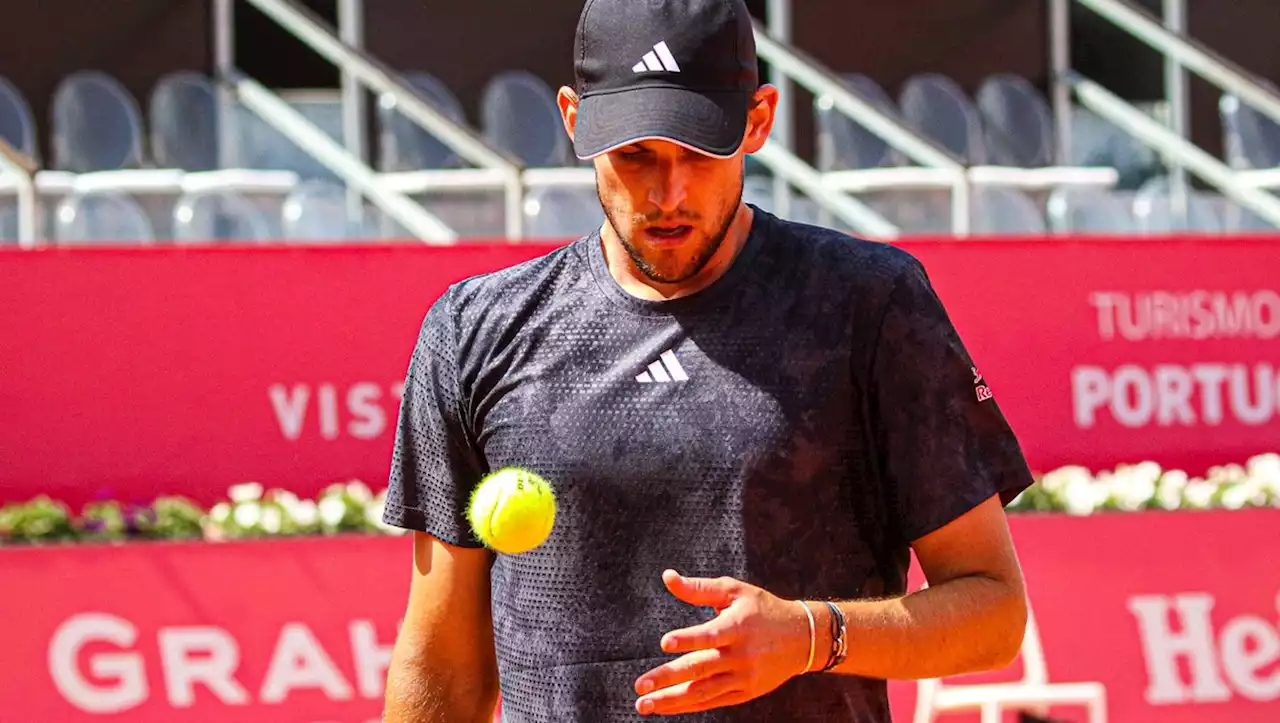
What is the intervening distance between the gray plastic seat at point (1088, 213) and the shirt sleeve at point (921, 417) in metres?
6.66

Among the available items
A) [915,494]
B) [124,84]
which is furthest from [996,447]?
[124,84]

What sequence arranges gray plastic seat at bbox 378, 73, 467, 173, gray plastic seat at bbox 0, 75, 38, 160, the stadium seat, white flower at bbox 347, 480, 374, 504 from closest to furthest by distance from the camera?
1. white flower at bbox 347, 480, 374, 504
2. the stadium seat
3. gray plastic seat at bbox 0, 75, 38, 160
4. gray plastic seat at bbox 378, 73, 467, 173

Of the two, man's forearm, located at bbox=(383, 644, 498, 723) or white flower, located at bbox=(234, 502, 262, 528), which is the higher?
white flower, located at bbox=(234, 502, 262, 528)

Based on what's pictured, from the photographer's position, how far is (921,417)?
6.95 feet

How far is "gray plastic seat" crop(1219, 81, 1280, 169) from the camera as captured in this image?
9.46 m

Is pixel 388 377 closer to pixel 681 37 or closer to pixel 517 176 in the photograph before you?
pixel 517 176

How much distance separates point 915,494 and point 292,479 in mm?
4406

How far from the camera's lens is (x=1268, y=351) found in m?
6.86

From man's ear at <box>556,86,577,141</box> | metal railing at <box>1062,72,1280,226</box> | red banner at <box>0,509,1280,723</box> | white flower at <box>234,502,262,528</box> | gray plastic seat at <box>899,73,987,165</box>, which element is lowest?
red banner at <box>0,509,1280,723</box>

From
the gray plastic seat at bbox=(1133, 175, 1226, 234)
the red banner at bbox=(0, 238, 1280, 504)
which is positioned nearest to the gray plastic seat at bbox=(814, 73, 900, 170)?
the gray plastic seat at bbox=(1133, 175, 1226, 234)

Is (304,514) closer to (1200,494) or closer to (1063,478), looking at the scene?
(1063,478)

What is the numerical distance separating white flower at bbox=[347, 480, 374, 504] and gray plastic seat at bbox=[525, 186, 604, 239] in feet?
6.29

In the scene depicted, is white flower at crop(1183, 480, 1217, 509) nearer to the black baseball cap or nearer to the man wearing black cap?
the man wearing black cap

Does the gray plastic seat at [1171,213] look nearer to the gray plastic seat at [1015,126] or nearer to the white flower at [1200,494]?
the gray plastic seat at [1015,126]
